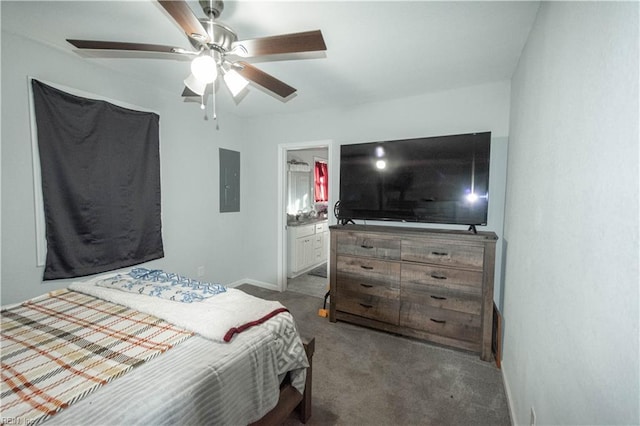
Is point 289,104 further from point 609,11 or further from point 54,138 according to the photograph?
point 609,11

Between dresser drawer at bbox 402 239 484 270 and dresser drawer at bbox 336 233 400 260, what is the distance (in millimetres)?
102

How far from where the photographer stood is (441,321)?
233cm

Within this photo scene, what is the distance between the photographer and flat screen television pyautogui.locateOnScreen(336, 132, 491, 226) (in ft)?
7.80

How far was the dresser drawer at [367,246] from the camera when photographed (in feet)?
8.27

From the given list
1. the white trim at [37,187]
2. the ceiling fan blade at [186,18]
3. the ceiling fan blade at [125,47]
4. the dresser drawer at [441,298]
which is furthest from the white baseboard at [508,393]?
the white trim at [37,187]

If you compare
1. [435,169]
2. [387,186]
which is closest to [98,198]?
[387,186]

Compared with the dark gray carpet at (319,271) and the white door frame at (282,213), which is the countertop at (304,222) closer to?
the white door frame at (282,213)

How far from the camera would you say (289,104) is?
320cm

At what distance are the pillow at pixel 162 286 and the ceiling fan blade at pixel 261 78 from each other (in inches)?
53.8

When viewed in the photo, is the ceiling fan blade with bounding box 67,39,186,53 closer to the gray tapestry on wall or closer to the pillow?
the gray tapestry on wall

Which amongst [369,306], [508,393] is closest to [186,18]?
[369,306]

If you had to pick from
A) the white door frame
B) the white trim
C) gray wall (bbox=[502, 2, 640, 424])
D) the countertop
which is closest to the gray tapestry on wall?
the white trim

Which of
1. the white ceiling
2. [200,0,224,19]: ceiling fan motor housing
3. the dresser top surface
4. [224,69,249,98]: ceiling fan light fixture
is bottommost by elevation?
the dresser top surface

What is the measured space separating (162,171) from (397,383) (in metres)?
2.99
